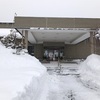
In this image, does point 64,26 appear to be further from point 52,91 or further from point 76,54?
point 76,54

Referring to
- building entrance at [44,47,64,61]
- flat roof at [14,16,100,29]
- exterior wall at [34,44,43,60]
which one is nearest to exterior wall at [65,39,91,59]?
building entrance at [44,47,64,61]

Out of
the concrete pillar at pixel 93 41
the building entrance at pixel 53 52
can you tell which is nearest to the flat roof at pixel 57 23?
the concrete pillar at pixel 93 41

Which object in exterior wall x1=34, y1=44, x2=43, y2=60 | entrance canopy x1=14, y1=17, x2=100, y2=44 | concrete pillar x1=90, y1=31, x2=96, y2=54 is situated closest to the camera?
entrance canopy x1=14, y1=17, x2=100, y2=44

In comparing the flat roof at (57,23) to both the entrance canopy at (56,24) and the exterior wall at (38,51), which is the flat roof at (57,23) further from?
the exterior wall at (38,51)

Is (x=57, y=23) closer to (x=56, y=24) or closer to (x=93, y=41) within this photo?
(x=56, y=24)

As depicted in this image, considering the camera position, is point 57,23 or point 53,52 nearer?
point 57,23

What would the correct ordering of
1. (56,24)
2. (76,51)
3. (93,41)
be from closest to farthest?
(56,24) < (93,41) < (76,51)

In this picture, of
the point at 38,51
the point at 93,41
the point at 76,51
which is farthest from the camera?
the point at 38,51

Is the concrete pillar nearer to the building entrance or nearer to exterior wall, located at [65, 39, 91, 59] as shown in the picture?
exterior wall, located at [65, 39, 91, 59]

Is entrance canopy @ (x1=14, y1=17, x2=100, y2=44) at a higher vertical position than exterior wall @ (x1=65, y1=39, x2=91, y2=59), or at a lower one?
higher

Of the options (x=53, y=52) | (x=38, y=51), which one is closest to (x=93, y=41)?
(x=53, y=52)

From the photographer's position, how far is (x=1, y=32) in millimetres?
34000

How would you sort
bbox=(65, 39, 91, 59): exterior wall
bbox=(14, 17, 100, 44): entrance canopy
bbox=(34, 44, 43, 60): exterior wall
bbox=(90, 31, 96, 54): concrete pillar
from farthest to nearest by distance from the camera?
bbox=(34, 44, 43, 60): exterior wall
bbox=(65, 39, 91, 59): exterior wall
bbox=(90, 31, 96, 54): concrete pillar
bbox=(14, 17, 100, 44): entrance canopy

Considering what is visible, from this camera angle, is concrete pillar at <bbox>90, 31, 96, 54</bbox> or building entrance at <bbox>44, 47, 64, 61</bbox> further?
building entrance at <bbox>44, 47, 64, 61</bbox>
